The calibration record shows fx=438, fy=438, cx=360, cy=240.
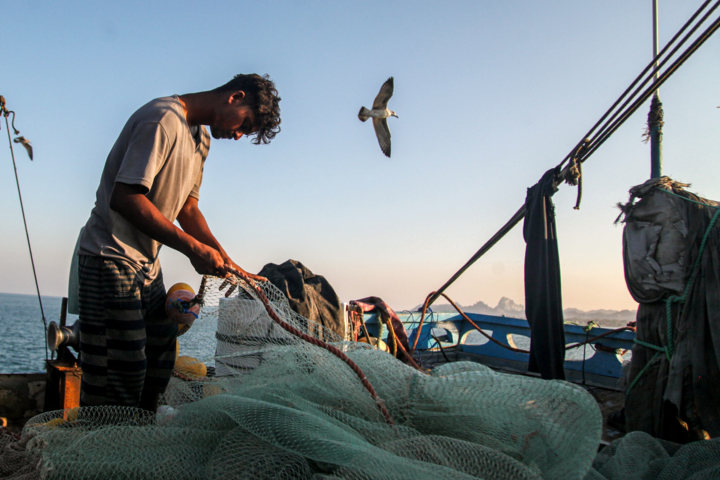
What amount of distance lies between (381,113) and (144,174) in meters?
6.27

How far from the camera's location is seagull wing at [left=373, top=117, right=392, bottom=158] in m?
7.46

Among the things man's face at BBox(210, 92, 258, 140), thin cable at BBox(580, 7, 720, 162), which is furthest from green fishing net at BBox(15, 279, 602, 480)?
thin cable at BBox(580, 7, 720, 162)

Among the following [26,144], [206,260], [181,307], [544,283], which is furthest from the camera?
[26,144]

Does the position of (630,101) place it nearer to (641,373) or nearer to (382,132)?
(641,373)

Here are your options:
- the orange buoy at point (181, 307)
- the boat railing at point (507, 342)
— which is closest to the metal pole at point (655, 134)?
the boat railing at point (507, 342)

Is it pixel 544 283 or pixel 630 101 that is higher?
pixel 630 101

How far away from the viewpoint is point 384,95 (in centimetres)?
770

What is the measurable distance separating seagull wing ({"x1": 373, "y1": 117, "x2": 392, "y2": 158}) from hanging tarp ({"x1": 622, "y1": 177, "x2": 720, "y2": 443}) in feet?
15.3

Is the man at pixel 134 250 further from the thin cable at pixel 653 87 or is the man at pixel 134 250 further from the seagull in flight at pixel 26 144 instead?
the seagull in flight at pixel 26 144

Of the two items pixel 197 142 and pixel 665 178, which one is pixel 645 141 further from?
pixel 197 142

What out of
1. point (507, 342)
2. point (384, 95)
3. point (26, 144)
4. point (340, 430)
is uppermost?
point (384, 95)

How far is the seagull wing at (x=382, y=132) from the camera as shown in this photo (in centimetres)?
746

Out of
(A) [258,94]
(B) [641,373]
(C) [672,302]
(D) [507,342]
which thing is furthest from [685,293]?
(D) [507,342]

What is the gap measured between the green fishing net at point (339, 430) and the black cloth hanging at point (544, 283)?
2.31 m
